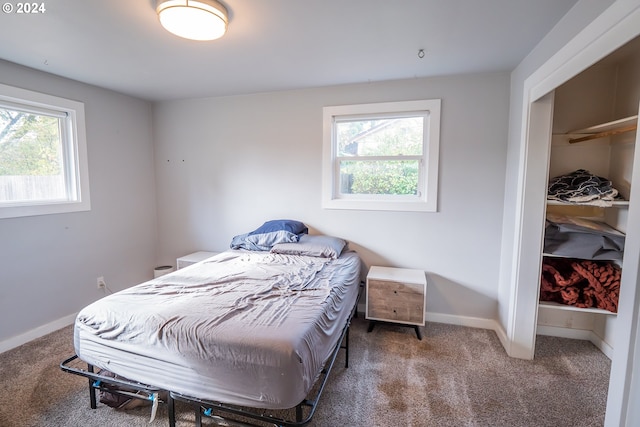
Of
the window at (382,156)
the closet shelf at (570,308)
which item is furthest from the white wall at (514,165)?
the window at (382,156)

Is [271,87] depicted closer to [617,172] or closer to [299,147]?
[299,147]

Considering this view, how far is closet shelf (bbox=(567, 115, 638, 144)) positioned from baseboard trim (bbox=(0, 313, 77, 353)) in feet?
15.7

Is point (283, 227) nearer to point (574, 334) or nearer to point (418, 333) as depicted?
point (418, 333)

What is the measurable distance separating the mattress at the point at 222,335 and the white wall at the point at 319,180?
119cm

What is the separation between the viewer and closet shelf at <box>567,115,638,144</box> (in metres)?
1.92

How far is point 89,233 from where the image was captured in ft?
10.2

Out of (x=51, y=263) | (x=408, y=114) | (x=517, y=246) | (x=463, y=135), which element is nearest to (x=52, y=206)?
(x=51, y=263)

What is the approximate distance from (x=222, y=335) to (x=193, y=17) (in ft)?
5.60

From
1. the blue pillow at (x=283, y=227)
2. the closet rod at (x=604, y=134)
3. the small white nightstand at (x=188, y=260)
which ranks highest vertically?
the closet rod at (x=604, y=134)

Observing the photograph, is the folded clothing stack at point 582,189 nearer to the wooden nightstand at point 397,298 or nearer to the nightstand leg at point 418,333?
the wooden nightstand at point 397,298

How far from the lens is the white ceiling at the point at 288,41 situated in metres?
1.70

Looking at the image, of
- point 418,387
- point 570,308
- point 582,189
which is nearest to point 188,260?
point 418,387

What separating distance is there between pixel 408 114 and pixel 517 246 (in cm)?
155

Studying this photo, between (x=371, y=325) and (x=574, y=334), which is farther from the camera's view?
(x=371, y=325)
